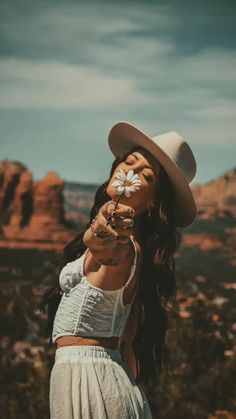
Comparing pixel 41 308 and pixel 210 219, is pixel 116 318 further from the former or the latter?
pixel 210 219

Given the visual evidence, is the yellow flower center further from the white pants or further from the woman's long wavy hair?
the white pants

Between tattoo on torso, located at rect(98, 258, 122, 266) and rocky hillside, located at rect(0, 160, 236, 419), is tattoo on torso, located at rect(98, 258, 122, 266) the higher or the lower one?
the higher one

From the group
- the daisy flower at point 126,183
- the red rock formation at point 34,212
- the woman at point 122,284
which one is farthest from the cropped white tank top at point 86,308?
the red rock formation at point 34,212

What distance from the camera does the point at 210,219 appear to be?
84.1 m

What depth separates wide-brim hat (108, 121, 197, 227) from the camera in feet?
7.44

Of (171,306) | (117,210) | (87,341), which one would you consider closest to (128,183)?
(117,210)

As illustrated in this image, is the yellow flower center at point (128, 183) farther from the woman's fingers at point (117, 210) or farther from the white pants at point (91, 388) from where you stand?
the white pants at point (91, 388)

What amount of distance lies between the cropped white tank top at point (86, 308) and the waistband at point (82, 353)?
35 millimetres

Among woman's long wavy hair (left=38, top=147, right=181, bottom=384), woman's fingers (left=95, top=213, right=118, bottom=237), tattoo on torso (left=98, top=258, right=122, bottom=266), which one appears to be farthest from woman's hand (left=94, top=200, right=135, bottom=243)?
woman's long wavy hair (left=38, top=147, right=181, bottom=384)

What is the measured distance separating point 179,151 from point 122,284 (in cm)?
40

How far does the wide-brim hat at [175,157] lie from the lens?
7.44ft

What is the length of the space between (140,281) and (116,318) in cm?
12

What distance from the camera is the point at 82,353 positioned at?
215 cm

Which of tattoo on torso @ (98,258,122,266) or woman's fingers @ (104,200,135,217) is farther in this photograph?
tattoo on torso @ (98,258,122,266)
